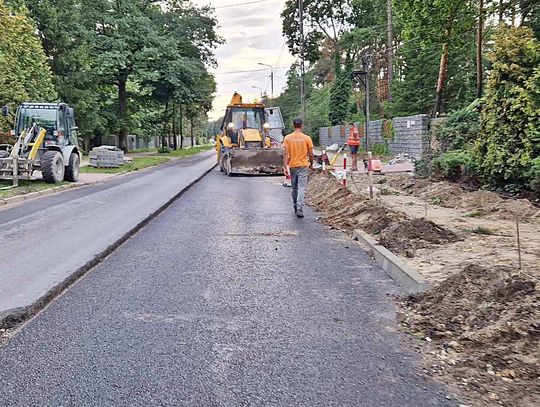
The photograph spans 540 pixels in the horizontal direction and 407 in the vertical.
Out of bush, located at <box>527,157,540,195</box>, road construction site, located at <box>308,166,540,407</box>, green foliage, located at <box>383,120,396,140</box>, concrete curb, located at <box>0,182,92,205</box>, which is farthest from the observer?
green foliage, located at <box>383,120,396,140</box>

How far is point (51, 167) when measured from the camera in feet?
55.1

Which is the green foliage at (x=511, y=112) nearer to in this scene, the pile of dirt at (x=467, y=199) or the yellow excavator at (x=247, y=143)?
the pile of dirt at (x=467, y=199)

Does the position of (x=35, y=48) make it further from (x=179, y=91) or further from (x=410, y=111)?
(x=410, y=111)

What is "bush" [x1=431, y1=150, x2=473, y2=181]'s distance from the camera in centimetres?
1284

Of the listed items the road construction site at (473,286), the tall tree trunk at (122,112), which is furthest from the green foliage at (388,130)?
the tall tree trunk at (122,112)

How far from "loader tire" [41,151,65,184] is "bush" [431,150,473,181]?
1164 centimetres

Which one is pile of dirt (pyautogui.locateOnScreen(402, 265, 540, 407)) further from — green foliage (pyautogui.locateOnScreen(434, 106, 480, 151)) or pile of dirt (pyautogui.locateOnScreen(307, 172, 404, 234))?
green foliage (pyautogui.locateOnScreen(434, 106, 480, 151))

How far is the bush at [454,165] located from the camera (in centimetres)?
1284

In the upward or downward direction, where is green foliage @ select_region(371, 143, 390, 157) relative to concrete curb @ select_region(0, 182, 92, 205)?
upward

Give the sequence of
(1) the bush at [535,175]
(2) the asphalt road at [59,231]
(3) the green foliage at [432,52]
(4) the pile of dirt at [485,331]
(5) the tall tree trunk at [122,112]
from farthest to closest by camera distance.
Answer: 1. (5) the tall tree trunk at [122,112]
2. (3) the green foliage at [432,52]
3. (1) the bush at [535,175]
4. (2) the asphalt road at [59,231]
5. (4) the pile of dirt at [485,331]

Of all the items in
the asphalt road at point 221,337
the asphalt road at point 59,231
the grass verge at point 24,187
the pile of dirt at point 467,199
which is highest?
the grass verge at point 24,187

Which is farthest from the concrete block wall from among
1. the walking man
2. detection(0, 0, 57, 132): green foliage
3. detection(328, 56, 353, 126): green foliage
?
detection(0, 0, 57, 132): green foliage

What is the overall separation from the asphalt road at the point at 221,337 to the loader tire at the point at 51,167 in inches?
418

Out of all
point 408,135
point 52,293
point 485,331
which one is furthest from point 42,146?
point 485,331
